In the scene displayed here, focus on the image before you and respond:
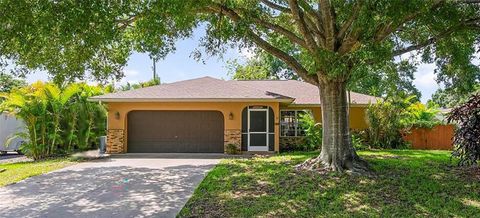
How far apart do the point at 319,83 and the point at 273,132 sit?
661cm

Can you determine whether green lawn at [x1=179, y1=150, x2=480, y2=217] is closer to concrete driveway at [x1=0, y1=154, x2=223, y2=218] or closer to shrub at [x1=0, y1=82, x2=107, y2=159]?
concrete driveway at [x1=0, y1=154, x2=223, y2=218]

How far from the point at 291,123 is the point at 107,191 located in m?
12.3

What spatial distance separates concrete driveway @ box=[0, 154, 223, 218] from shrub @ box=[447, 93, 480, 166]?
6.04 m

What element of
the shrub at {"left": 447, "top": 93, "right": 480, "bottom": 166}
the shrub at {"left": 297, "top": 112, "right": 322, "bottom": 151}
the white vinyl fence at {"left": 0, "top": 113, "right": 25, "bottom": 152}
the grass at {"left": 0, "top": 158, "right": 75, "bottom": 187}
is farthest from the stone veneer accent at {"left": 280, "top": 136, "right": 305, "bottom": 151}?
the white vinyl fence at {"left": 0, "top": 113, "right": 25, "bottom": 152}

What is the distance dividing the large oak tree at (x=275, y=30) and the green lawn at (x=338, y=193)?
124 centimetres

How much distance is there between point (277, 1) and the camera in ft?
39.8

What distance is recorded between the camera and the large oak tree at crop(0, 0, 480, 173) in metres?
7.70

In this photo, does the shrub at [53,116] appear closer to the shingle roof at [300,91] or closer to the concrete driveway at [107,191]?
the concrete driveway at [107,191]

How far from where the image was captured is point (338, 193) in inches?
340

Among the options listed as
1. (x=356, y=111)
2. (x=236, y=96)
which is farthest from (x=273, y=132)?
(x=356, y=111)

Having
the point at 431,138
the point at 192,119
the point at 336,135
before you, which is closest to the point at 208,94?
the point at 192,119

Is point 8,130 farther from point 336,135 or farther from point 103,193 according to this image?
point 336,135

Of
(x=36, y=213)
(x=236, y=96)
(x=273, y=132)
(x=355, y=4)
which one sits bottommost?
(x=36, y=213)

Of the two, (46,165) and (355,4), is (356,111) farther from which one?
→ (46,165)
